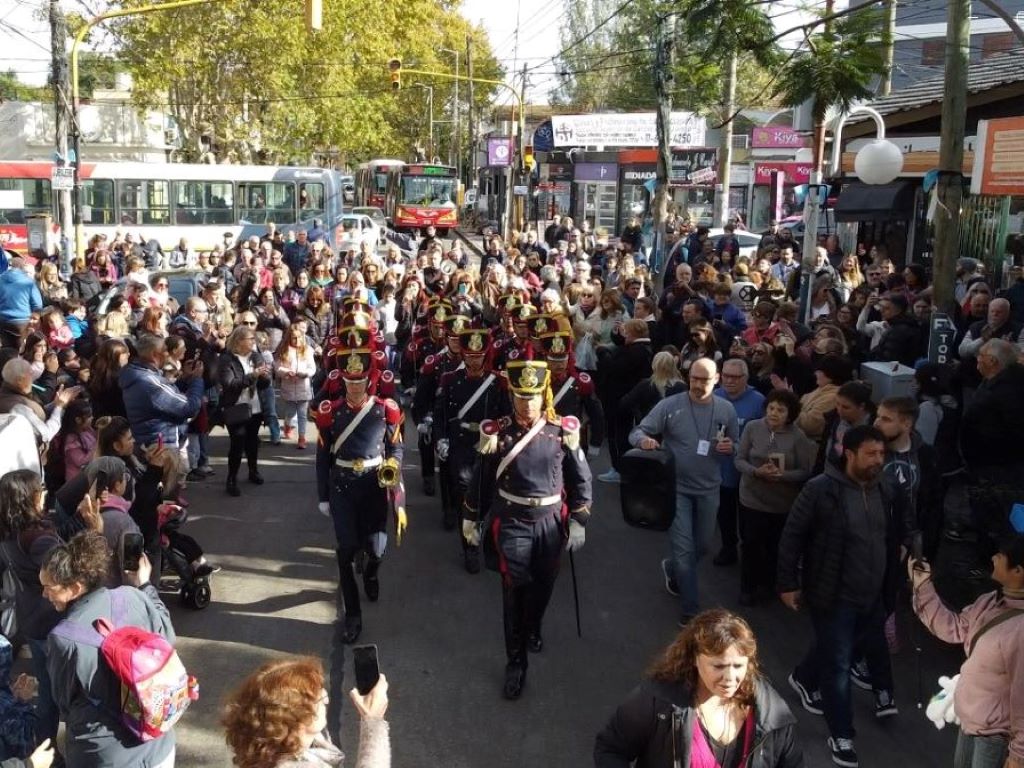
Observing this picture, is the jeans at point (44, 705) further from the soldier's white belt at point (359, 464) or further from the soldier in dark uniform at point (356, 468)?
the soldier's white belt at point (359, 464)

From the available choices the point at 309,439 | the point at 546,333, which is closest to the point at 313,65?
the point at 309,439

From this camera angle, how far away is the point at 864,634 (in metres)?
5.25

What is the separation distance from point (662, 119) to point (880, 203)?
3.76m

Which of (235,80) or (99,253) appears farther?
(235,80)

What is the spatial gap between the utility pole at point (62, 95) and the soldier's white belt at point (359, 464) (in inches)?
549

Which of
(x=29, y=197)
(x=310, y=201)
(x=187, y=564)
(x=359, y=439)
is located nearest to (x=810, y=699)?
(x=359, y=439)

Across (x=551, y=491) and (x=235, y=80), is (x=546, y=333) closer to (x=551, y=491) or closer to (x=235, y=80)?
(x=551, y=491)

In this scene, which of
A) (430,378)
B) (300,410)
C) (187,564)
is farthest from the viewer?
(300,410)

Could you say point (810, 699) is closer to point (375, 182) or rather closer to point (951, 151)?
point (951, 151)

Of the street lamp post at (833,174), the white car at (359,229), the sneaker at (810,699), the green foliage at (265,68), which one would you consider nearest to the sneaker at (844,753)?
the sneaker at (810,699)

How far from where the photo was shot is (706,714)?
322cm

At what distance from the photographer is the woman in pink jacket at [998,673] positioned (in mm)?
3707

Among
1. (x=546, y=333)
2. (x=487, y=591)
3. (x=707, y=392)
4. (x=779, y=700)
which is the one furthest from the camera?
(x=546, y=333)

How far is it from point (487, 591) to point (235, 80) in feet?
110
